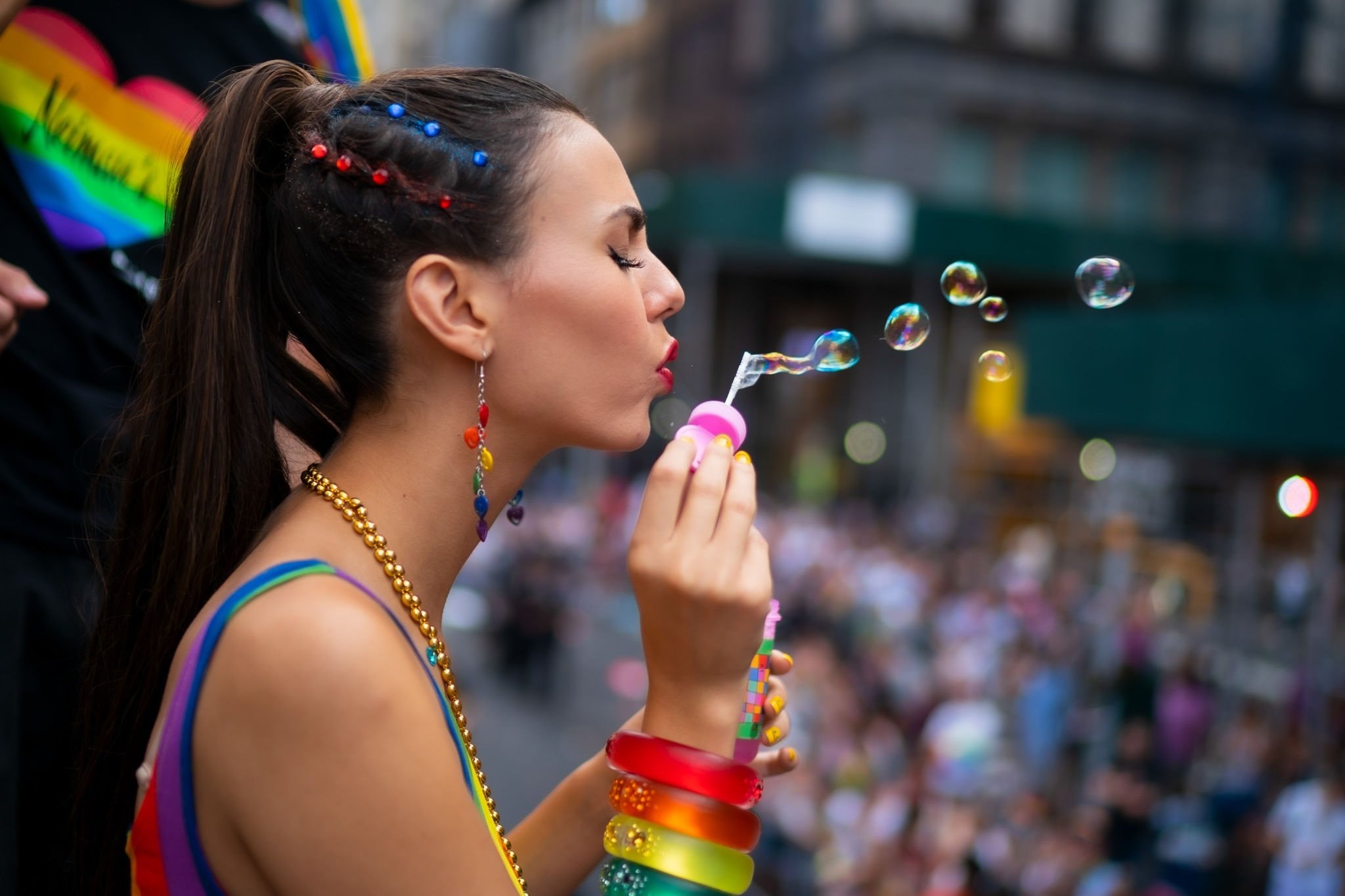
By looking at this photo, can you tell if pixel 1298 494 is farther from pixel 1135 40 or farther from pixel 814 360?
pixel 1135 40

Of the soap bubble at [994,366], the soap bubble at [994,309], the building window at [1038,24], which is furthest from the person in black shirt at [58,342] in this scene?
the building window at [1038,24]

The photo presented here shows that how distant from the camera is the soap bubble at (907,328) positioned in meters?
2.03

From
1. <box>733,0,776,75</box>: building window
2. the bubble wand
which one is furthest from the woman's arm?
<box>733,0,776,75</box>: building window

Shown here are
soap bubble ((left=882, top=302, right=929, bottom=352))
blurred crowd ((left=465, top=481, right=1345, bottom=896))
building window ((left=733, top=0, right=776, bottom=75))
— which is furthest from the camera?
building window ((left=733, top=0, right=776, bottom=75))

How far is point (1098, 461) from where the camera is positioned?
1403 cm

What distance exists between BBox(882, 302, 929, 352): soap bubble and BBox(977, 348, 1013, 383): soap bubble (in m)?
0.18

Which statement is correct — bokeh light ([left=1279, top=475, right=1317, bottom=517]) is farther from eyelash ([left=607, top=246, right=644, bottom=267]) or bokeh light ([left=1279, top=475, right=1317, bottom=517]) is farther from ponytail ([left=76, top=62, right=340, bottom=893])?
ponytail ([left=76, top=62, right=340, bottom=893])

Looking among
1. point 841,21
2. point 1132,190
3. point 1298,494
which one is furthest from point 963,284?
point 1132,190

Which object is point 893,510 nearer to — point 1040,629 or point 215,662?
point 1040,629

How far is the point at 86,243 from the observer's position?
1824 millimetres

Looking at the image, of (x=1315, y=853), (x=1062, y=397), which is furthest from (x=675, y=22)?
(x=1315, y=853)

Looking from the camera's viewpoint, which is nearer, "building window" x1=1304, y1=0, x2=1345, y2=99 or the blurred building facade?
"building window" x1=1304, y1=0, x2=1345, y2=99

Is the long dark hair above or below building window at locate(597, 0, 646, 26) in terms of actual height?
below

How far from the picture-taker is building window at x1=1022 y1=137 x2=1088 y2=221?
2453 centimetres
